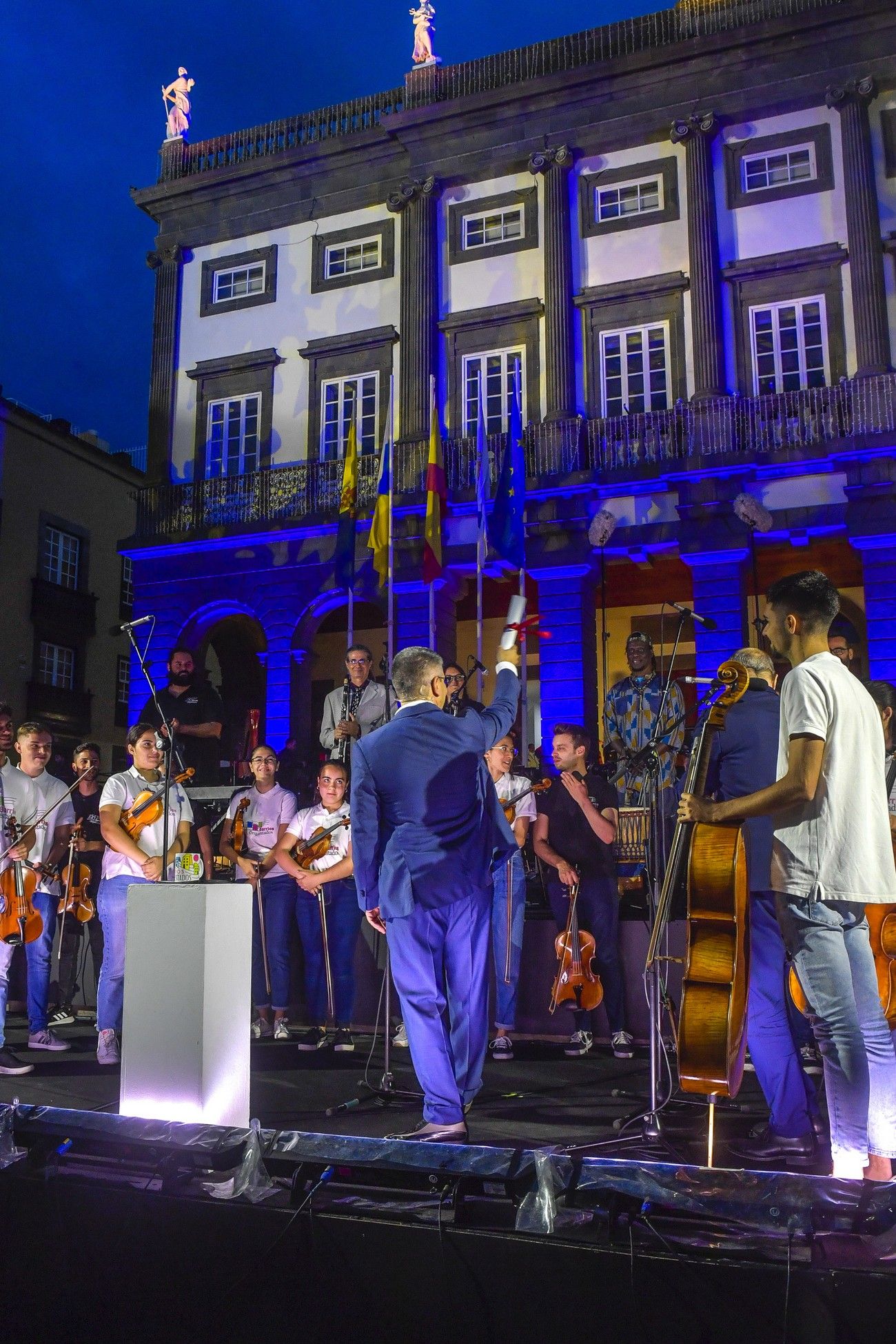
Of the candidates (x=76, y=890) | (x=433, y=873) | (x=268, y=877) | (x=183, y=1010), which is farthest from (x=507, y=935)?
(x=76, y=890)

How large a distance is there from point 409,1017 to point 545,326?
16126 mm

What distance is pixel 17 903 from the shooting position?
21.3ft

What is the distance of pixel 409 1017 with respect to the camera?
169 inches

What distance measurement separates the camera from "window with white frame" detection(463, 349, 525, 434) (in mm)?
18797

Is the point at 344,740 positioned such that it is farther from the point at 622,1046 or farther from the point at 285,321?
the point at 285,321

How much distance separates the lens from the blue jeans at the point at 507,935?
271 inches

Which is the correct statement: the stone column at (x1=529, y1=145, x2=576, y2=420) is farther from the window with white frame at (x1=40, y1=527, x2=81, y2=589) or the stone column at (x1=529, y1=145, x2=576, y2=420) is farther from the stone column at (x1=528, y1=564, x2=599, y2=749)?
the window with white frame at (x1=40, y1=527, x2=81, y2=589)

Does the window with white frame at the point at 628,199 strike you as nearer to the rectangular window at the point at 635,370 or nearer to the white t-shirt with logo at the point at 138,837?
the rectangular window at the point at 635,370

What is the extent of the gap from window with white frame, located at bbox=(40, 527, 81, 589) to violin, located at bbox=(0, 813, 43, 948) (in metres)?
23.5

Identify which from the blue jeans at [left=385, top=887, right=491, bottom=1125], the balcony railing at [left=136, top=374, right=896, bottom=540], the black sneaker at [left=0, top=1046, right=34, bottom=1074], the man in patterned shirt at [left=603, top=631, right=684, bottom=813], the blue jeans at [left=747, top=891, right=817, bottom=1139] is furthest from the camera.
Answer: the balcony railing at [left=136, top=374, right=896, bottom=540]

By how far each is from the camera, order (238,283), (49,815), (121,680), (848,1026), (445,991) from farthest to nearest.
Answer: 1. (121,680)
2. (238,283)
3. (49,815)
4. (445,991)
5. (848,1026)

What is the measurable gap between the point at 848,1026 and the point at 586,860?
148 inches

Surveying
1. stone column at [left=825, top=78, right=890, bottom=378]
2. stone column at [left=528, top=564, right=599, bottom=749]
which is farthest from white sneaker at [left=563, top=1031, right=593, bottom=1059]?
stone column at [left=825, top=78, right=890, bottom=378]

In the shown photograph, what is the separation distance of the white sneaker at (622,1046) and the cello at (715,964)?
9.73 ft
